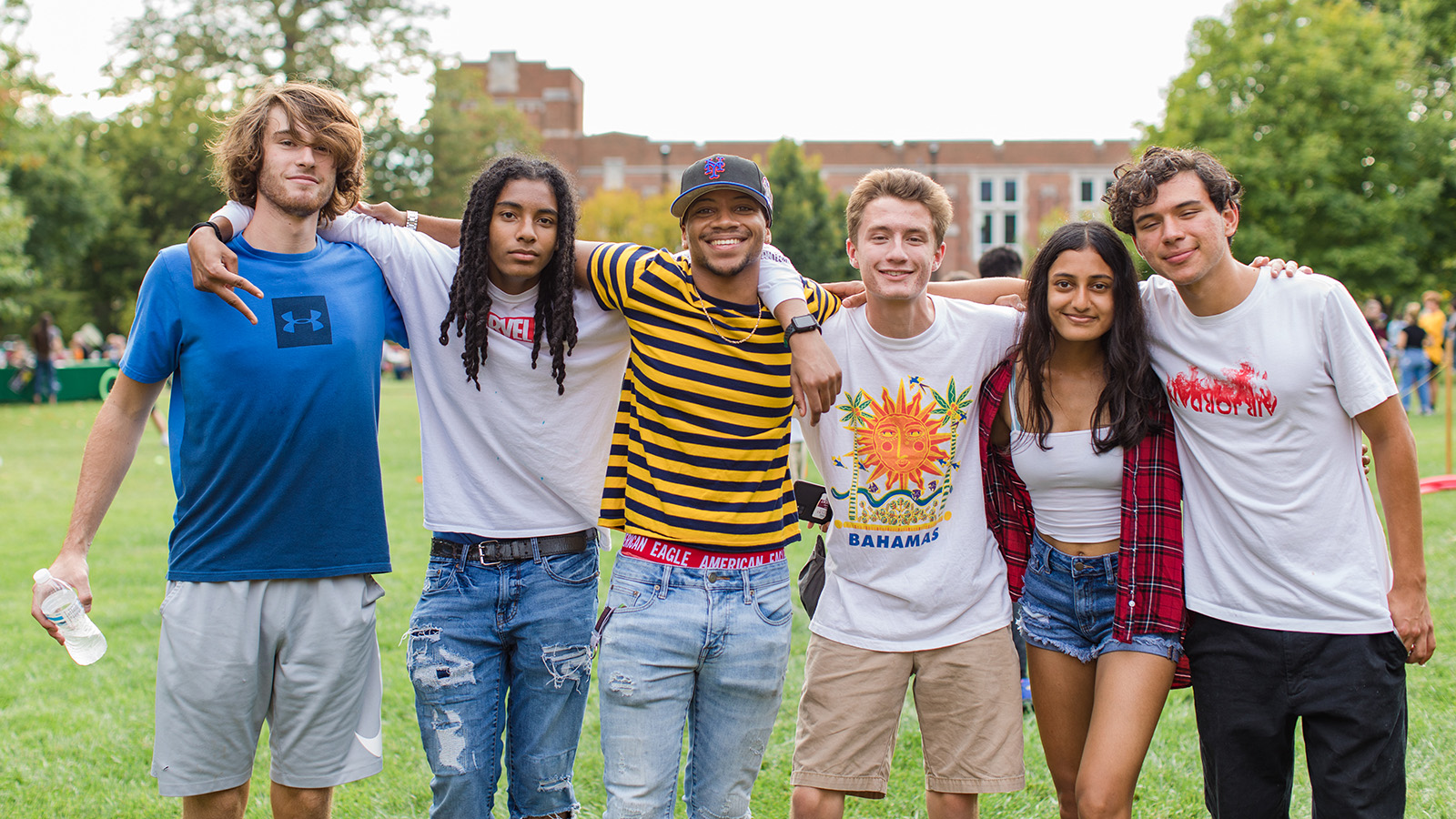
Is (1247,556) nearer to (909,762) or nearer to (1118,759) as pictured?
(1118,759)

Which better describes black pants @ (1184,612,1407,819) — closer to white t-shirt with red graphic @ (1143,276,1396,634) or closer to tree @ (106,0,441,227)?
white t-shirt with red graphic @ (1143,276,1396,634)

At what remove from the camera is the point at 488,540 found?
325cm

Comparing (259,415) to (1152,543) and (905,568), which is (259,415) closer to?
(905,568)

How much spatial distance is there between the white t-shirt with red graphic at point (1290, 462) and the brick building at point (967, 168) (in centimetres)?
5216

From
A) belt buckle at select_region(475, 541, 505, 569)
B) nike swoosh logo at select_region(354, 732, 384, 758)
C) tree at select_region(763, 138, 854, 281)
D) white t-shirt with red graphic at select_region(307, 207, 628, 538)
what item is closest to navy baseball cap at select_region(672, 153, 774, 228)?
white t-shirt with red graphic at select_region(307, 207, 628, 538)

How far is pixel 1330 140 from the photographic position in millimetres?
25547

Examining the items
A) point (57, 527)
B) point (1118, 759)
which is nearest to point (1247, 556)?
point (1118, 759)

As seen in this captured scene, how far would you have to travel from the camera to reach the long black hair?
3.19 metres

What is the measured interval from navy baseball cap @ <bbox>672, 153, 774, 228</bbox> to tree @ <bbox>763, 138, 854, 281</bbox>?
119 ft

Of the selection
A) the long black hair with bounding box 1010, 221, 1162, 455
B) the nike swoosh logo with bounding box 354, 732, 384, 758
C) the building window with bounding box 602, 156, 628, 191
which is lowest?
the nike swoosh logo with bounding box 354, 732, 384, 758

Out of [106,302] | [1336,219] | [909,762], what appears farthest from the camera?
[106,302]

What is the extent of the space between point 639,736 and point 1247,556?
6.30 ft

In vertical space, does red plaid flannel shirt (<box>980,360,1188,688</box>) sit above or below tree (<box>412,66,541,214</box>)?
below

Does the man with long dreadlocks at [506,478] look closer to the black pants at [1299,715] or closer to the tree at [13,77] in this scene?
the black pants at [1299,715]
